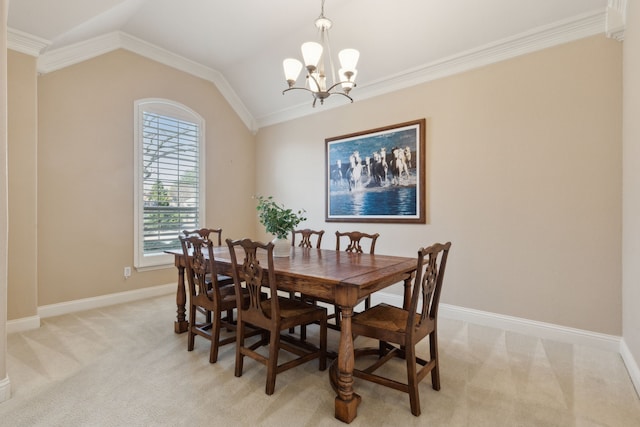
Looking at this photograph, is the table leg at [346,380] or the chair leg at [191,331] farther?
the chair leg at [191,331]

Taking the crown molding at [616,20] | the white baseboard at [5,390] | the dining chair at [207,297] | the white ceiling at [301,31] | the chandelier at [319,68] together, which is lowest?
the white baseboard at [5,390]

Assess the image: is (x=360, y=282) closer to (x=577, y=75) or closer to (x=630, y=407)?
(x=630, y=407)

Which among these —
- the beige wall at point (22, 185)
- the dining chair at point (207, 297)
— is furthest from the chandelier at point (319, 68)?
the beige wall at point (22, 185)

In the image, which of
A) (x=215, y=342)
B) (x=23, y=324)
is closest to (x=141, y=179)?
(x=23, y=324)

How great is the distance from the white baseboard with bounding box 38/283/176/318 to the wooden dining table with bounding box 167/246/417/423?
212cm

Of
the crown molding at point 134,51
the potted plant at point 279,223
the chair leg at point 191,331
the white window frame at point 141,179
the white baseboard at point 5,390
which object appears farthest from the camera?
the white window frame at point 141,179

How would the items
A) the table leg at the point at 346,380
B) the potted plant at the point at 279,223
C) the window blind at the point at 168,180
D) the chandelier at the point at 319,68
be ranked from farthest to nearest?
the window blind at the point at 168,180
the potted plant at the point at 279,223
the chandelier at the point at 319,68
the table leg at the point at 346,380

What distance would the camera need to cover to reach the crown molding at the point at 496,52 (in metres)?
2.82

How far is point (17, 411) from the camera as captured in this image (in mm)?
1900

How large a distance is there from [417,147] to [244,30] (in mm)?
2494

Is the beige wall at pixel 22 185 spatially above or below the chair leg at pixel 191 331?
above

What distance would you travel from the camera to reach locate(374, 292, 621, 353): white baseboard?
9.03 feet

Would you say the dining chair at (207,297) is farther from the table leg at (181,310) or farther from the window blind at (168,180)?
the window blind at (168,180)

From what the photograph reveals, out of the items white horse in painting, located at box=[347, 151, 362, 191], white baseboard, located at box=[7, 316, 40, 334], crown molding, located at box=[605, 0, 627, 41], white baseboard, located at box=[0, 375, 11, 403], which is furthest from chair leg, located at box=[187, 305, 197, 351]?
crown molding, located at box=[605, 0, 627, 41]
